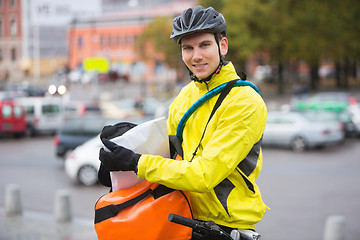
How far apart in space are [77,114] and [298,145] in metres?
13.4

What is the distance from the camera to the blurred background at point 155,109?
10625 millimetres

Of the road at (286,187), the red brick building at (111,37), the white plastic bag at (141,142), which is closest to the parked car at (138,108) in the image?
the road at (286,187)

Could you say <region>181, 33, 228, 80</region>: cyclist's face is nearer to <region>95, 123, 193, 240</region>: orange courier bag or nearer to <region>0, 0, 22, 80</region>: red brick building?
<region>95, 123, 193, 240</region>: orange courier bag

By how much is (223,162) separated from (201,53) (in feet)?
2.01

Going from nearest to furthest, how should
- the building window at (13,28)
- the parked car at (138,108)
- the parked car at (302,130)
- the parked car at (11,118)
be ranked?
the parked car at (302,130), the parked car at (11,118), the parked car at (138,108), the building window at (13,28)

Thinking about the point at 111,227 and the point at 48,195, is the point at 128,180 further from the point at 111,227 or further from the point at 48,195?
the point at 48,195

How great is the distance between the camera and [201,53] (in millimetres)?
2580

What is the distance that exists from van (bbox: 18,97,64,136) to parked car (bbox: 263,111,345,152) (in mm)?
11509

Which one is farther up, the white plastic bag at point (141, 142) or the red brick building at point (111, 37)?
the red brick building at point (111, 37)

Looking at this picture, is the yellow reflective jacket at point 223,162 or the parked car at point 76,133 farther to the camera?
the parked car at point 76,133

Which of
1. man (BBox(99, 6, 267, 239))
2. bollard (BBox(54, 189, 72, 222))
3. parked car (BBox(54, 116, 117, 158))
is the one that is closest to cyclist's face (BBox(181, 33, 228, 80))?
man (BBox(99, 6, 267, 239))

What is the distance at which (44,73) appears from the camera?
54812 mm

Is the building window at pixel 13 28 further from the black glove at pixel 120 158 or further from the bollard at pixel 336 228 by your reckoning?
the black glove at pixel 120 158

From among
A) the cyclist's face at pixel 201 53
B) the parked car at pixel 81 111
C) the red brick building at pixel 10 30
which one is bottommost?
the parked car at pixel 81 111
